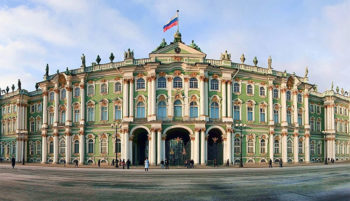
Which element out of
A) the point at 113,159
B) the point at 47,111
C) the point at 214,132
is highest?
the point at 47,111

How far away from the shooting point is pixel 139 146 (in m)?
55.5

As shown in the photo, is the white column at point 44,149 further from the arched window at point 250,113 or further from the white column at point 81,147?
the arched window at point 250,113

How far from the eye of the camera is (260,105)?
185 ft

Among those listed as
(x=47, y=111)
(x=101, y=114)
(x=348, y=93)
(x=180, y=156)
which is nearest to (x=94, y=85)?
(x=101, y=114)

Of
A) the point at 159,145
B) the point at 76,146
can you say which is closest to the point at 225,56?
the point at 159,145

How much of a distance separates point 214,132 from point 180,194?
36.4 metres

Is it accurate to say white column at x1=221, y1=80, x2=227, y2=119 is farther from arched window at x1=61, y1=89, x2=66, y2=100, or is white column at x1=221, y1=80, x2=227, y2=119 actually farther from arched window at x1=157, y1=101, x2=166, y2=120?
arched window at x1=61, y1=89, x2=66, y2=100

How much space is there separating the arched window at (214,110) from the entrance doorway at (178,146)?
5.17 metres

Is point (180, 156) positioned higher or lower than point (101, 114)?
lower

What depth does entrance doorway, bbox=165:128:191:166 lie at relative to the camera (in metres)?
52.3

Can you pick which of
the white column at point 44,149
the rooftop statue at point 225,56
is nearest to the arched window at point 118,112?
the white column at point 44,149

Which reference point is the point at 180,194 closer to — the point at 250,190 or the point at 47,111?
the point at 250,190

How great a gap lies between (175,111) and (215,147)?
31.3 feet

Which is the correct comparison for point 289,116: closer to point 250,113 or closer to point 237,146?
point 250,113
